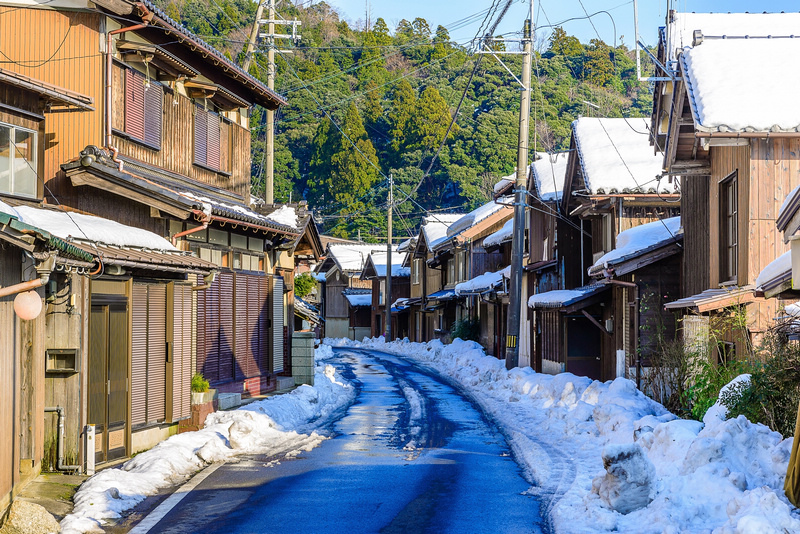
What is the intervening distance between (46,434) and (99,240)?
9.08 feet

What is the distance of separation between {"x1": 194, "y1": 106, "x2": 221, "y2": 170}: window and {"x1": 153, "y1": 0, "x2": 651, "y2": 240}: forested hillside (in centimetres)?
4215

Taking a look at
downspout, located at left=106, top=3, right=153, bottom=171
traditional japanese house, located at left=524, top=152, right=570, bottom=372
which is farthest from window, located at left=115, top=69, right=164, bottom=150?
traditional japanese house, located at left=524, top=152, right=570, bottom=372

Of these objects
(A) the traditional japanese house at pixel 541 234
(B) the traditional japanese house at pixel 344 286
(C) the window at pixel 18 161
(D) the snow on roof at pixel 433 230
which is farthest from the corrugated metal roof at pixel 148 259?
(B) the traditional japanese house at pixel 344 286

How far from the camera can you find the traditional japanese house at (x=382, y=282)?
208 ft

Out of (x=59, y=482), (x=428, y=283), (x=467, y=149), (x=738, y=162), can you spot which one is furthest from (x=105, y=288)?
(x=467, y=149)

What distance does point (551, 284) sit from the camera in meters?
30.0

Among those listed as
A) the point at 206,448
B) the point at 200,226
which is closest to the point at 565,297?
the point at 200,226

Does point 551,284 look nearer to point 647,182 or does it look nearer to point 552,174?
point 552,174

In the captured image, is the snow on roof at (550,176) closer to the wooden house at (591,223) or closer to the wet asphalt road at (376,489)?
the wooden house at (591,223)

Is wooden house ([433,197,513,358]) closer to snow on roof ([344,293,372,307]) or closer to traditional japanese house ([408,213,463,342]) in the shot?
traditional japanese house ([408,213,463,342])

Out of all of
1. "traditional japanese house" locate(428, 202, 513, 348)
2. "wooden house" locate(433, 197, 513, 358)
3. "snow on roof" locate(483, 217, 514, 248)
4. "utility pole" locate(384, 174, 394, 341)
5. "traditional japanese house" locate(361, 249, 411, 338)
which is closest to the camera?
"snow on roof" locate(483, 217, 514, 248)

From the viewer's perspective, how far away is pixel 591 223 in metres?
26.8

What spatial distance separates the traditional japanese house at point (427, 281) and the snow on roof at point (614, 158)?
21.7 meters

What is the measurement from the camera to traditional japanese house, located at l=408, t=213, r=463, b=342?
51531 millimetres
